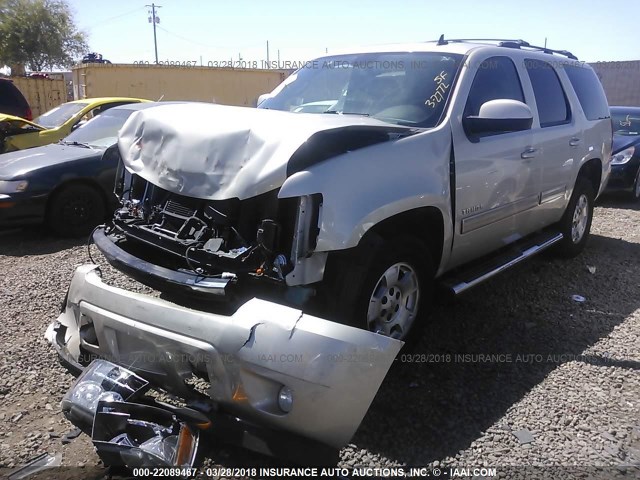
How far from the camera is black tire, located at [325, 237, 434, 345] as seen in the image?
2775 millimetres

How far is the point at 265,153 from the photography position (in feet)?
8.87

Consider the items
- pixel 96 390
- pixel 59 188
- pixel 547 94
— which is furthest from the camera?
pixel 59 188

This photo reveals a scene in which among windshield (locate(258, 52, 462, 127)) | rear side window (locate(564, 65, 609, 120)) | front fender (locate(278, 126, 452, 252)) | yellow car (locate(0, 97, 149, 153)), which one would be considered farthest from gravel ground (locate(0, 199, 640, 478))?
yellow car (locate(0, 97, 149, 153))

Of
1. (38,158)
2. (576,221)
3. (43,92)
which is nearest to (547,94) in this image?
(576,221)

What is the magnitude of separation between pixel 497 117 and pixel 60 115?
29.7 ft

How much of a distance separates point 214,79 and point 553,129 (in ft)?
55.5

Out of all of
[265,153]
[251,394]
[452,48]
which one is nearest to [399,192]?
[265,153]

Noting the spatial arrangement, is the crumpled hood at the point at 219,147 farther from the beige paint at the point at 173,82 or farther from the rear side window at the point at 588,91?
the beige paint at the point at 173,82

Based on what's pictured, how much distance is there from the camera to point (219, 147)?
2863mm

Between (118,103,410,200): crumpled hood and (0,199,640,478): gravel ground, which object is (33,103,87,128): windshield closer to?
(0,199,640,478): gravel ground

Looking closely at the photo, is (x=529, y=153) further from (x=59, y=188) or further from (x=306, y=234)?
(x=59, y=188)

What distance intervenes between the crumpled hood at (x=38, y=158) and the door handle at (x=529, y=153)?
4.97m

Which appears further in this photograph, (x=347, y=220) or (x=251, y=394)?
(x=347, y=220)

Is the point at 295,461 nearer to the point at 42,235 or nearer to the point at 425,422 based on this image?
the point at 425,422
